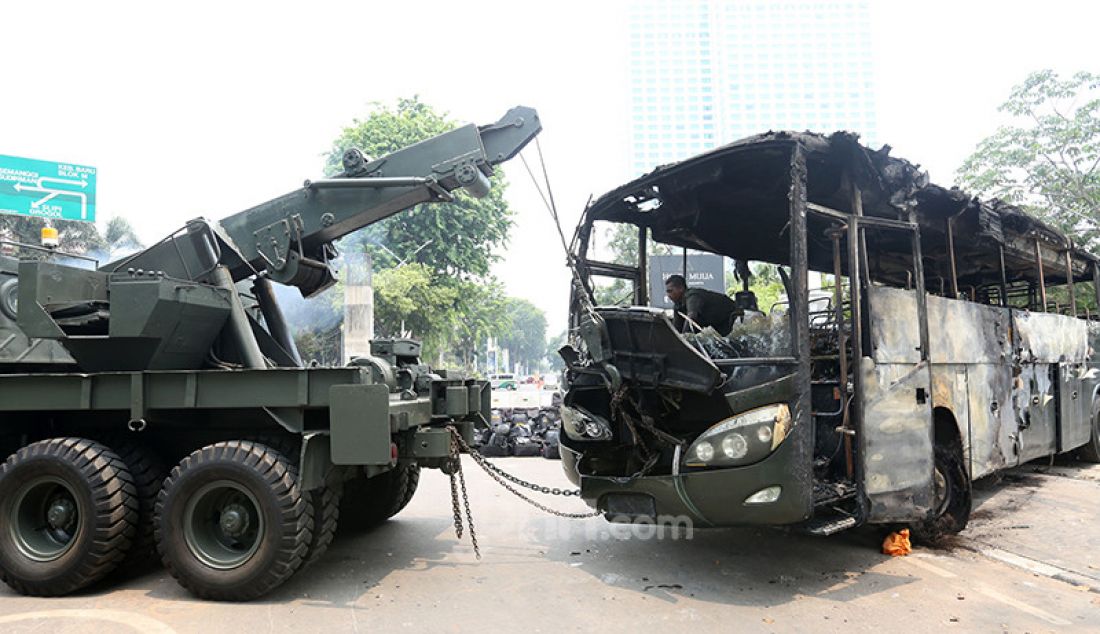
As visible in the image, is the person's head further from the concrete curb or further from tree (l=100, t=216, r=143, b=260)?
tree (l=100, t=216, r=143, b=260)

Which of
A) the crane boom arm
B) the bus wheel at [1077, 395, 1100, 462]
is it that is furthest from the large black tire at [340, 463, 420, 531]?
the bus wheel at [1077, 395, 1100, 462]

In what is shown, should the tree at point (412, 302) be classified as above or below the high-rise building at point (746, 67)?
below

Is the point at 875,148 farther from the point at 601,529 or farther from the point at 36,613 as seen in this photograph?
the point at 36,613

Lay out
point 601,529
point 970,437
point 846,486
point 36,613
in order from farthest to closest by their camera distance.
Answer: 1. point 601,529
2. point 970,437
3. point 846,486
4. point 36,613

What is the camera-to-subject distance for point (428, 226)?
95.8 feet

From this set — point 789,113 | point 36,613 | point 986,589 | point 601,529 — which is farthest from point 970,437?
point 789,113

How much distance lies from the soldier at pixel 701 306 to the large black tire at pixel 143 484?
447 centimetres

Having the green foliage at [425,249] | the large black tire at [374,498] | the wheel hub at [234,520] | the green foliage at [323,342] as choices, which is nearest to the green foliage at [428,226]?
the green foliage at [425,249]

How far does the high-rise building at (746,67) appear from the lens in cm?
3750

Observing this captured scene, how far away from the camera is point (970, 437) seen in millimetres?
6496

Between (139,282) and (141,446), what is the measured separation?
1.25m

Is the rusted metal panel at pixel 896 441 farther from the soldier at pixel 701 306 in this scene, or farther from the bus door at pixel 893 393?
the soldier at pixel 701 306

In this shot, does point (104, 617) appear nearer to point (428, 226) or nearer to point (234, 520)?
point (234, 520)

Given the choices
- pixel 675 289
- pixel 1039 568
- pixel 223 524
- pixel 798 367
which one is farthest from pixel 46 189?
pixel 1039 568
